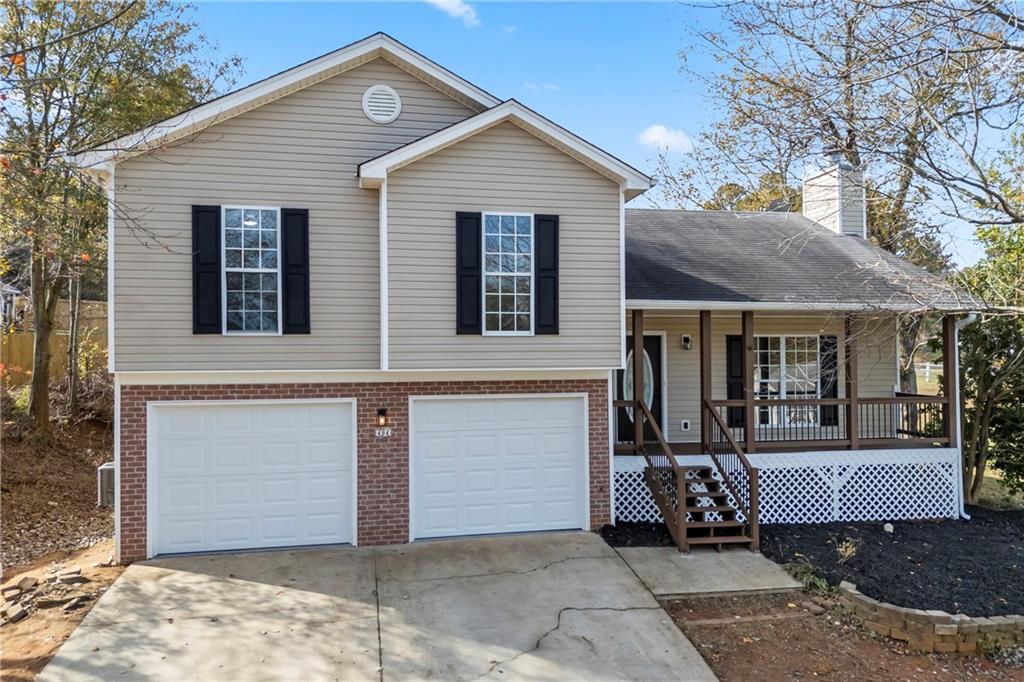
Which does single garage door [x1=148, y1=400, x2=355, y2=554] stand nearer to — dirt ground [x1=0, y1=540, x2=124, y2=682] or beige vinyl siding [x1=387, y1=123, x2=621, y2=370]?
dirt ground [x1=0, y1=540, x2=124, y2=682]

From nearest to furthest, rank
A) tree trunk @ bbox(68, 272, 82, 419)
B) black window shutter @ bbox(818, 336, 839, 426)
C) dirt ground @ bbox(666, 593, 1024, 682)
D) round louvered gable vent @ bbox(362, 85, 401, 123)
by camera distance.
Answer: dirt ground @ bbox(666, 593, 1024, 682) → round louvered gable vent @ bbox(362, 85, 401, 123) → black window shutter @ bbox(818, 336, 839, 426) → tree trunk @ bbox(68, 272, 82, 419)

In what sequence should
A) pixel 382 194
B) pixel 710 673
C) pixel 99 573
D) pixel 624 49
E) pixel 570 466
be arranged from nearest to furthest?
1. pixel 710 673
2. pixel 99 573
3. pixel 382 194
4. pixel 570 466
5. pixel 624 49

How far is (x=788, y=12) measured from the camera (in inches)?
313

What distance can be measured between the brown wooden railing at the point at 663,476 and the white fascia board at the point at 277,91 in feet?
16.9

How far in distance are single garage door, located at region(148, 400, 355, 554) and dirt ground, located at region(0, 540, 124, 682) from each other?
0.82 m

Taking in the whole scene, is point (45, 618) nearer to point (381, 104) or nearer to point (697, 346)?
point (381, 104)

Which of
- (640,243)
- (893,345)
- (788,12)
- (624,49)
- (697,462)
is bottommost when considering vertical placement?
(697,462)

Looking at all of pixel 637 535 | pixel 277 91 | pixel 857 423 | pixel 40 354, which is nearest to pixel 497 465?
pixel 637 535

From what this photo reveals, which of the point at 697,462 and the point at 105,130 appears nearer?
the point at 697,462

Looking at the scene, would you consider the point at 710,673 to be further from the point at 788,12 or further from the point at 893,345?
the point at 893,345

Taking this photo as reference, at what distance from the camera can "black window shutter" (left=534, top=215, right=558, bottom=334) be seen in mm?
8477

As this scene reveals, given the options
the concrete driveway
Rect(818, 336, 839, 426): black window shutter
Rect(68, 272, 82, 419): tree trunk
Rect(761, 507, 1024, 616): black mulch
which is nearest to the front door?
Rect(761, 507, 1024, 616): black mulch

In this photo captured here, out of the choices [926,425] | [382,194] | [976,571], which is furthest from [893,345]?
A: [382,194]

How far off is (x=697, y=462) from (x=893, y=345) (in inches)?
201
